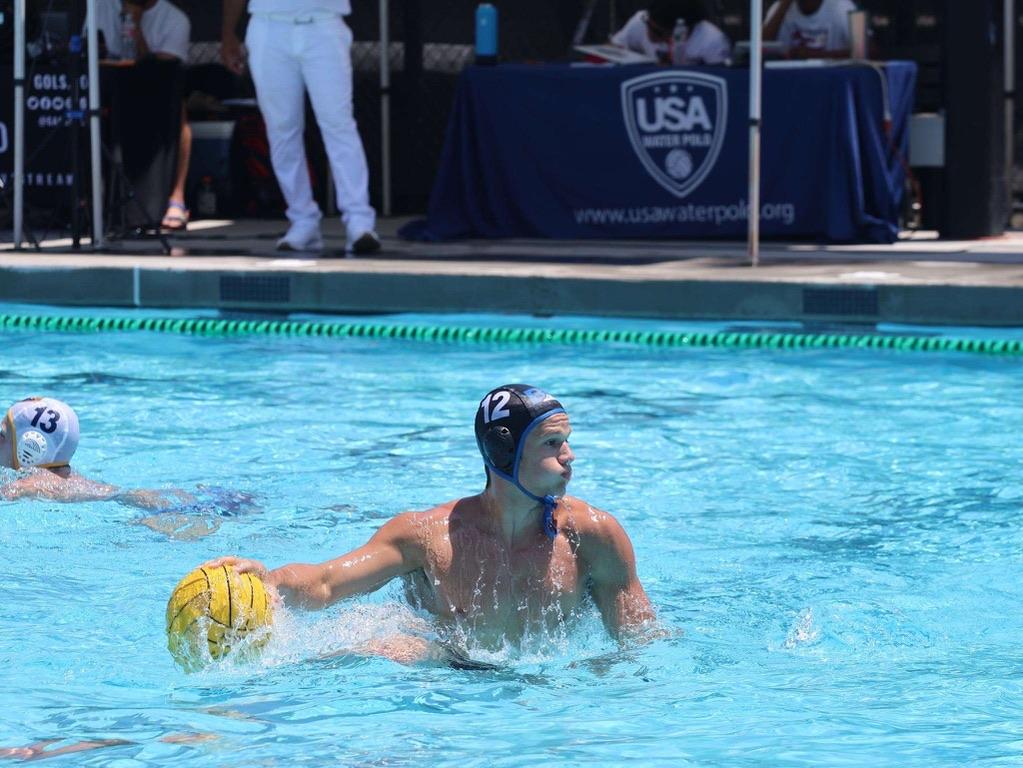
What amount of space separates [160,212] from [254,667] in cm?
857

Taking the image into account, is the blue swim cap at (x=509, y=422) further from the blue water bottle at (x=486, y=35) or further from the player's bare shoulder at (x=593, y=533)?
the blue water bottle at (x=486, y=35)

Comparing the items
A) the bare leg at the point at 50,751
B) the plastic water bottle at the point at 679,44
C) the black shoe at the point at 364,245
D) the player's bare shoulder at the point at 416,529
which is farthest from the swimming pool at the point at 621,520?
the plastic water bottle at the point at 679,44

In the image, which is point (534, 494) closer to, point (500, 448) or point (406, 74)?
point (500, 448)

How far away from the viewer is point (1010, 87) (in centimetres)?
1280

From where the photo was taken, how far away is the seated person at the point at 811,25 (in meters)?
11.6

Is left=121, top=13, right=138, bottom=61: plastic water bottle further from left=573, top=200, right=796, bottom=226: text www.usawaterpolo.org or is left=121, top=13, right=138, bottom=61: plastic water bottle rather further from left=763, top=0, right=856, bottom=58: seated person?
left=763, top=0, right=856, bottom=58: seated person

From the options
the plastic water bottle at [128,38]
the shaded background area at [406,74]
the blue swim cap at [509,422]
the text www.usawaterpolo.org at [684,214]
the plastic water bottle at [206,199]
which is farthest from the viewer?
the shaded background area at [406,74]

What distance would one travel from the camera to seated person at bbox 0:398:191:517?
19.7 ft

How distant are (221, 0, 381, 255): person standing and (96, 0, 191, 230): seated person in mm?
1840

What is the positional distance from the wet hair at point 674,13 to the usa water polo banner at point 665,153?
750mm

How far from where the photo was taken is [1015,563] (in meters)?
5.54

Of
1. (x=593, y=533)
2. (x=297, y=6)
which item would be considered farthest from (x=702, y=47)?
(x=593, y=533)

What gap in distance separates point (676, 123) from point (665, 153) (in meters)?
0.20

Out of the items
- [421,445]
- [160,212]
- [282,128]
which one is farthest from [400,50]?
[421,445]
